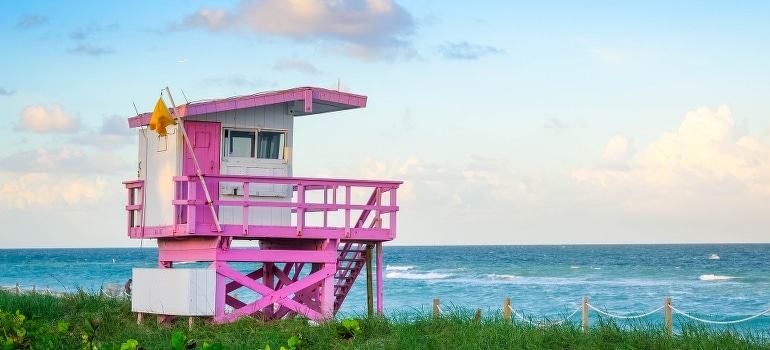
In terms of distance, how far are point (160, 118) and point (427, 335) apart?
23.9 ft

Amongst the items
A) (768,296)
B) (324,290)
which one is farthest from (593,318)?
(324,290)

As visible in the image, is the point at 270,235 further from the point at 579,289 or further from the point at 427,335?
the point at 579,289

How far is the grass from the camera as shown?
1547 centimetres

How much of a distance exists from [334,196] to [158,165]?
12.3ft

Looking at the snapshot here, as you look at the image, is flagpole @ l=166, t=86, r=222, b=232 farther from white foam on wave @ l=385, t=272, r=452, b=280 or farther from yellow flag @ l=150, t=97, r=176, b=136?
white foam on wave @ l=385, t=272, r=452, b=280

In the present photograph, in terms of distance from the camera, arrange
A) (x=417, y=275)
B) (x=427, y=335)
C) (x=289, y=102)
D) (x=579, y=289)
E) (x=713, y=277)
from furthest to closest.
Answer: (x=417, y=275) < (x=713, y=277) < (x=579, y=289) < (x=289, y=102) < (x=427, y=335)

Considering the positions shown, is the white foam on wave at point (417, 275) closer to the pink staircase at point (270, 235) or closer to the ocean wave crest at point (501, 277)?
the ocean wave crest at point (501, 277)

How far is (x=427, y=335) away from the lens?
16.5m

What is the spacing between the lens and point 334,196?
2106 cm

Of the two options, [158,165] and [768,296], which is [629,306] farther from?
[158,165]

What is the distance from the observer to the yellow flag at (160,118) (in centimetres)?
2077

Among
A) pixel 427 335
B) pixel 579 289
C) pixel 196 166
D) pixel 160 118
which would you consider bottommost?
pixel 579 289

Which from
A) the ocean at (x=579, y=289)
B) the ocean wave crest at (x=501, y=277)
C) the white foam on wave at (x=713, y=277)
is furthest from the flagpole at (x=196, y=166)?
the ocean wave crest at (x=501, y=277)

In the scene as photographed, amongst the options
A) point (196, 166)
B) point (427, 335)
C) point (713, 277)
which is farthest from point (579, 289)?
point (427, 335)
